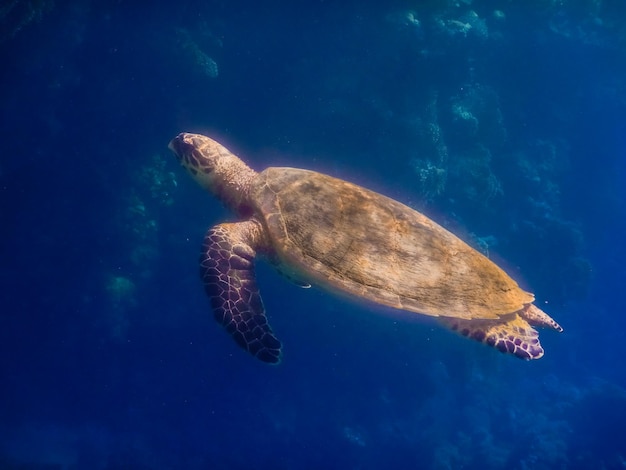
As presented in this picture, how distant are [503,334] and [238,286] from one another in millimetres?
3842

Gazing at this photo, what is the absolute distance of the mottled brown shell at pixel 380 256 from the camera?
17.2ft

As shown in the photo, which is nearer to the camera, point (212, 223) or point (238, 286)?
point (238, 286)

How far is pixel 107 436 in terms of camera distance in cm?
1736

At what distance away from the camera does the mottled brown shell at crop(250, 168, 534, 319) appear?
5.23 metres

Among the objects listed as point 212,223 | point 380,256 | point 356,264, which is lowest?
point 212,223

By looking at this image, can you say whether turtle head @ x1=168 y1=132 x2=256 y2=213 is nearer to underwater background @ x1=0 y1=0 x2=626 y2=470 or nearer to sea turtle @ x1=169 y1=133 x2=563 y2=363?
sea turtle @ x1=169 y1=133 x2=563 y2=363

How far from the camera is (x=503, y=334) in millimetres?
5805

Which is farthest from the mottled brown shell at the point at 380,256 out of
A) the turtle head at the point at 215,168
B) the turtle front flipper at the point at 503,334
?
the turtle head at the point at 215,168

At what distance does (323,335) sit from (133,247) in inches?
337

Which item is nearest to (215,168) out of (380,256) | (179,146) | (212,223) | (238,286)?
(179,146)

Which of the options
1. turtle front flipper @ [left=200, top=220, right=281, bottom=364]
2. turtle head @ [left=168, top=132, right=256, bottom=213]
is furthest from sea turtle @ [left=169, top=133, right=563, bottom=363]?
turtle head @ [left=168, top=132, right=256, bottom=213]

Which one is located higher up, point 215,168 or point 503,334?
point 503,334

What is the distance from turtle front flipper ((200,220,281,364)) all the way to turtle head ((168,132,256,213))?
0.94 meters

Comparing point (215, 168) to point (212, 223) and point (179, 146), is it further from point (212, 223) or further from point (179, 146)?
point (212, 223)
